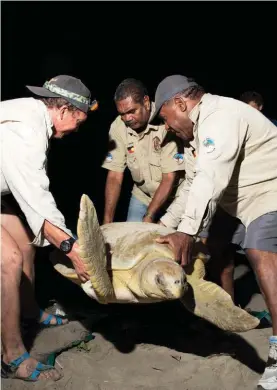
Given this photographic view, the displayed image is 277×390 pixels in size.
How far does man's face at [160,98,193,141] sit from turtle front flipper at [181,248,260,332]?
797 mm

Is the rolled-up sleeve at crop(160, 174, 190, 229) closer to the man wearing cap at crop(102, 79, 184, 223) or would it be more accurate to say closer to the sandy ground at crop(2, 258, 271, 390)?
the man wearing cap at crop(102, 79, 184, 223)

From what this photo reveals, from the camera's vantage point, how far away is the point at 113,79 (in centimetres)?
761

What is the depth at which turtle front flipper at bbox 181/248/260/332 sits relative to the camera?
2582 mm

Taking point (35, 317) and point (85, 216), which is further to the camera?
point (35, 317)

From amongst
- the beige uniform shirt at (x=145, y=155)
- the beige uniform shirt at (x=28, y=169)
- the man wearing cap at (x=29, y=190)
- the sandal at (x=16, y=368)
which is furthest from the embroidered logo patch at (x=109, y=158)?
the sandal at (x=16, y=368)

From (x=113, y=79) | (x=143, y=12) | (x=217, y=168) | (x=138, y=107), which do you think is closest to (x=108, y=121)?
(x=113, y=79)

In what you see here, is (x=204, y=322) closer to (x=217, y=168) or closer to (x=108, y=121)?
(x=217, y=168)

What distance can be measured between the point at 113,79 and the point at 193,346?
519cm

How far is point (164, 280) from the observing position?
97.7 inches

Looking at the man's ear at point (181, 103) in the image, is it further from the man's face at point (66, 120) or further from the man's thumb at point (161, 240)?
the man's thumb at point (161, 240)

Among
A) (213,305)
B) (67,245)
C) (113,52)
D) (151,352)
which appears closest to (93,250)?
(67,245)

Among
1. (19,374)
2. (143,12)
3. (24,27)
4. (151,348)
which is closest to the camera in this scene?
(19,374)

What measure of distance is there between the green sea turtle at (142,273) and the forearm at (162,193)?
0.66 m

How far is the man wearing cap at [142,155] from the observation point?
11.8ft
